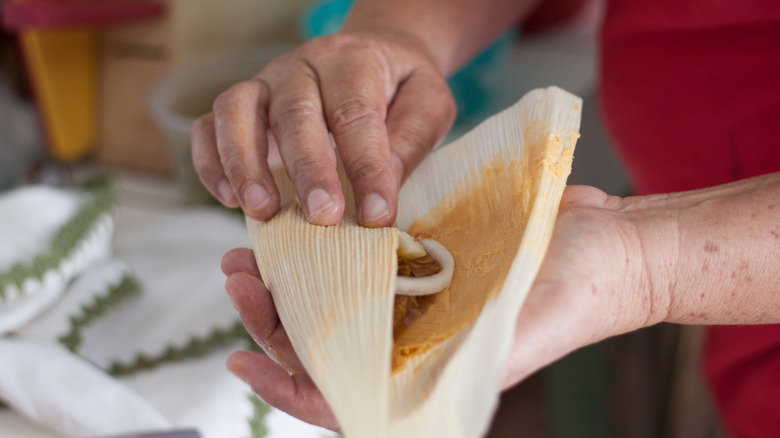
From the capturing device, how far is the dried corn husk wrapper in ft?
0.92

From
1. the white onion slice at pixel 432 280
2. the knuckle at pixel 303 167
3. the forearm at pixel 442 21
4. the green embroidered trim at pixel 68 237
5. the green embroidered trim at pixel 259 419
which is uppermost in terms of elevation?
the forearm at pixel 442 21

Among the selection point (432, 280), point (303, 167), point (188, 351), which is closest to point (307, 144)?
point (303, 167)

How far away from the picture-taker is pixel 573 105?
0.39 meters

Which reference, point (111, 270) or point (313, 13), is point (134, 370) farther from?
point (313, 13)

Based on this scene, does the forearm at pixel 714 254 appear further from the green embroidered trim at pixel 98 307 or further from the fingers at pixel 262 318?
the green embroidered trim at pixel 98 307

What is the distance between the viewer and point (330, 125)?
42 centimetres

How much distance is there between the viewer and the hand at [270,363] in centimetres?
31

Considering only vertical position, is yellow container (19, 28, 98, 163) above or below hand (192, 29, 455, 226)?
below

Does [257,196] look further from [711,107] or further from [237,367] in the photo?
[711,107]

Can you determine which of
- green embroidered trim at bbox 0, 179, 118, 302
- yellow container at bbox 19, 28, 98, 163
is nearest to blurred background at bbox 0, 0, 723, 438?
yellow container at bbox 19, 28, 98, 163

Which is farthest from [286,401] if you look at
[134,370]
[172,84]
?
[172,84]

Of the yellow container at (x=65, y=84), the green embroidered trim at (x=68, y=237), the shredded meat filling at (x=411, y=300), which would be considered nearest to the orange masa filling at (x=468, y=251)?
the shredded meat filling at (x=411, y=300)

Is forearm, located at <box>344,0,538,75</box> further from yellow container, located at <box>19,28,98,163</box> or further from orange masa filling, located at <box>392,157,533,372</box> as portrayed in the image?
yellow container, located at <box>19,28,98,163</box>

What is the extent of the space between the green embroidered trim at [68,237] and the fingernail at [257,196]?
0.23 meters
